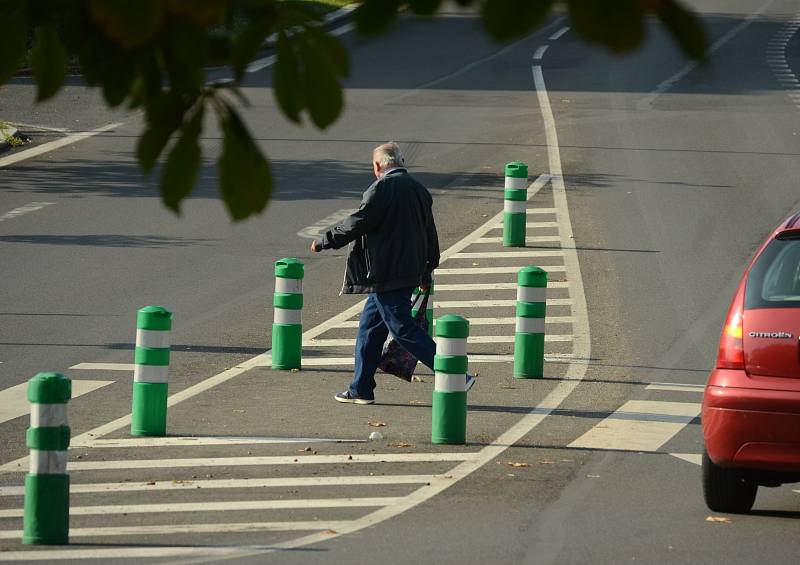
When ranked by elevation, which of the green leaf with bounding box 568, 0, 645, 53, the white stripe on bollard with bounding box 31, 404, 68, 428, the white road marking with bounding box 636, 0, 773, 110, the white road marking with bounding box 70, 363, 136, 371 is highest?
the white road marking with bounding box 636, 0, 773, 110

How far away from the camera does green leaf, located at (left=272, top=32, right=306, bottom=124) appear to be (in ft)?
10.6

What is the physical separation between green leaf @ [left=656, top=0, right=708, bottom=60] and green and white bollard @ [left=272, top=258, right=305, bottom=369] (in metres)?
9.89

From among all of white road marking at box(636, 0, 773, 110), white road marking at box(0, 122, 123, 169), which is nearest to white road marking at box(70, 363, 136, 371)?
white road marking at box(0, 122, 123, 169)

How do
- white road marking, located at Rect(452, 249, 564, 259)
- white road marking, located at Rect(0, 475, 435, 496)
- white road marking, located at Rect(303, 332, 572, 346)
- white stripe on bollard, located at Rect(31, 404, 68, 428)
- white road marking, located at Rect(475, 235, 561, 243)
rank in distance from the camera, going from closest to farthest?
1. white stripe on bollard, located at Rect(31, 404, 68, 428)
2. white road marking, located at Rect(0, 475, 435, 496)
3. white road marking, located at Rect(303, 332, 572, 346)
4. white road marking, located at Rect(452, 249, 564, 259)
5. white road marking, located at Rect(475, 235, 561, 243)

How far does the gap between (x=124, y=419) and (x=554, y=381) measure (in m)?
3.57

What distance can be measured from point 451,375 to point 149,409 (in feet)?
6.42

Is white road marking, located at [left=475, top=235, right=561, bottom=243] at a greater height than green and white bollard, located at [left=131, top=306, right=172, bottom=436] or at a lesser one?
greater

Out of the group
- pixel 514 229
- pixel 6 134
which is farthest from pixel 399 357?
pixel 6 134

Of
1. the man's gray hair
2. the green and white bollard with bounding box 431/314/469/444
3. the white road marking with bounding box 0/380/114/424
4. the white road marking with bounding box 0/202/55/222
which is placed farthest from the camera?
the white road marking with bounding box 0/202/55/222

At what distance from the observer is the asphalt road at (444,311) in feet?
25.2

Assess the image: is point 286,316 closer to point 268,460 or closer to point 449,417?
point 449,417

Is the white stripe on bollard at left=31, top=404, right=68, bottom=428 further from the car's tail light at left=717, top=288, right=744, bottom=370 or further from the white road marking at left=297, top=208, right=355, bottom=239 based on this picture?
the white road marking at left=297, top=208, right=355, bottom=239

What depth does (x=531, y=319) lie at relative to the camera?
12578 millimetres

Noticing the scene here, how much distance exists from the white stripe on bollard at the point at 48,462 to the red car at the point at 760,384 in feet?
10.4
